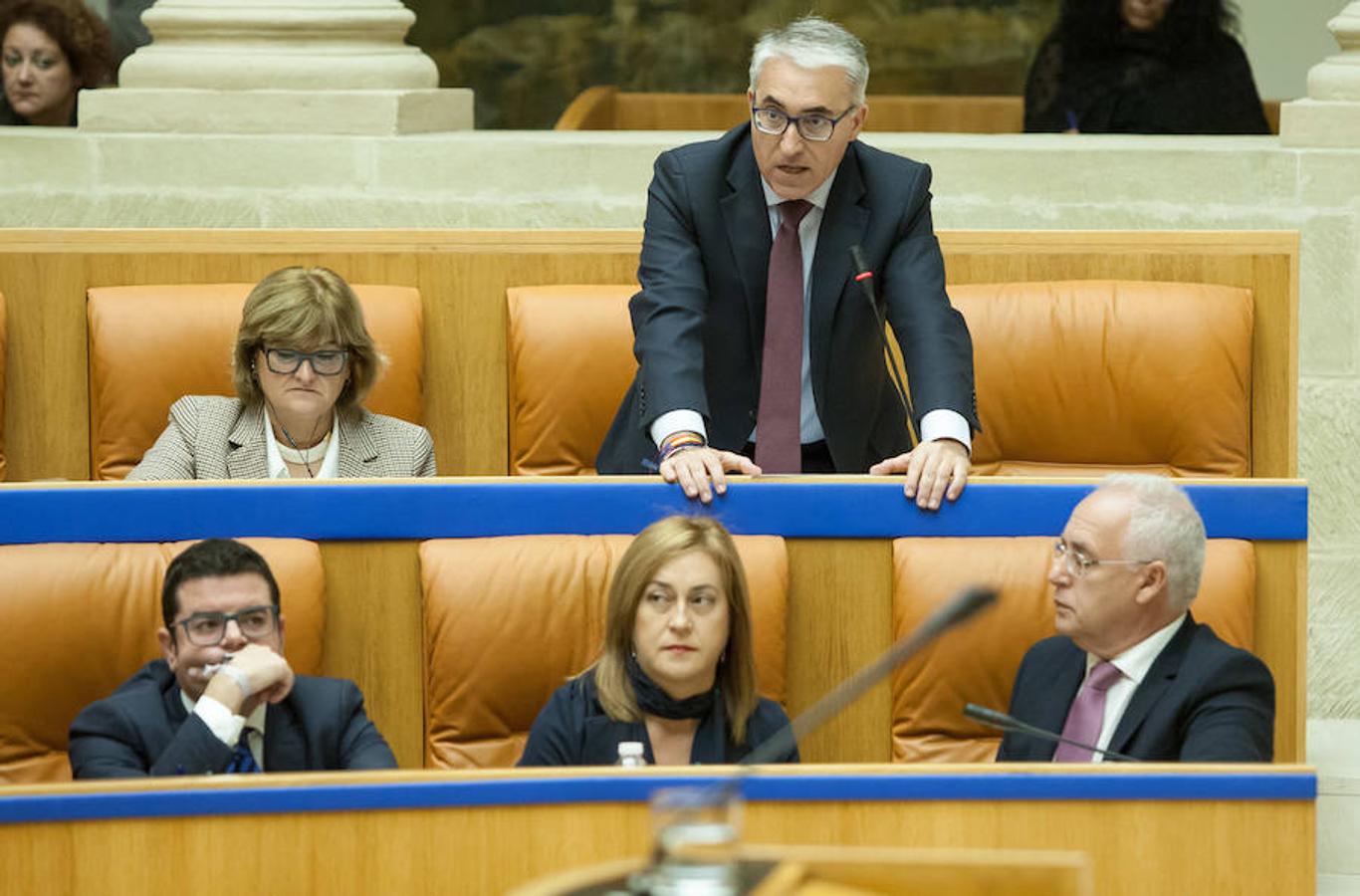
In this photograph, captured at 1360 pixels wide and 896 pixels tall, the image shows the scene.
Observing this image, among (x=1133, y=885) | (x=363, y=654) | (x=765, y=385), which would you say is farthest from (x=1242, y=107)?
(x=1133, y=885)

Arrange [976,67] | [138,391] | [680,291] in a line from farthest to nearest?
[976,67] → [138,391] → [680,291]

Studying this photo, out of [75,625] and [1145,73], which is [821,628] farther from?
[1145,73]

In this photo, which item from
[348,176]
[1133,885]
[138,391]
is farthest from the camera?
[348,176]

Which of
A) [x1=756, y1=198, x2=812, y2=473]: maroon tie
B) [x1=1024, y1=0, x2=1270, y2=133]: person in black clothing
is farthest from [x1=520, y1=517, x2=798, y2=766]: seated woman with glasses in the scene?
[x1=1024, y1=0, x2=1270, y2=133]: person in black clothing

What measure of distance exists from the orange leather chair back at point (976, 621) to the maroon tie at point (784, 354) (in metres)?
0.34

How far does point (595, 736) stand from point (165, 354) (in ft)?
5.27

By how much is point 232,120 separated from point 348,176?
313 millimetres

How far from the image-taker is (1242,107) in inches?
204

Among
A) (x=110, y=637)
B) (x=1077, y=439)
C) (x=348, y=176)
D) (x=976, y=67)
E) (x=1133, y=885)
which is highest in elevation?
(x=976, y=67)

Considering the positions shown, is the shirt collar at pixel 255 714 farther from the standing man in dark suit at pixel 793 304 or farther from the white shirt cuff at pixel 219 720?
the standing man in dark suit at pixel 793 304

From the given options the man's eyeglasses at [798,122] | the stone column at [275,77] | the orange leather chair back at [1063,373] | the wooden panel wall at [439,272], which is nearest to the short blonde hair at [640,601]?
the man's eyeglasses at [798,122]

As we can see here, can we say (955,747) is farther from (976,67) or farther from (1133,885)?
(976,67)

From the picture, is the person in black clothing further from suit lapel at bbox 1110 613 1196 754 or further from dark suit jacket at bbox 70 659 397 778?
dark suit jacket at bbox 70 659 397 778

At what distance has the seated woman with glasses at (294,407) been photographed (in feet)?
10.9
